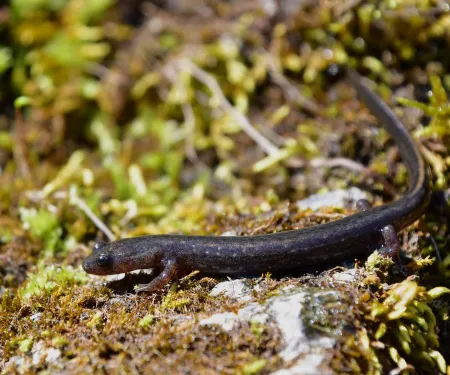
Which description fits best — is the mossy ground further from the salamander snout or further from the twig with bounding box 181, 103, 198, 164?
the salamander snout

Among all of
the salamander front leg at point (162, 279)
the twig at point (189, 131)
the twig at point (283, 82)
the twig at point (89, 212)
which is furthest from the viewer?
the twig at point (189, 131)

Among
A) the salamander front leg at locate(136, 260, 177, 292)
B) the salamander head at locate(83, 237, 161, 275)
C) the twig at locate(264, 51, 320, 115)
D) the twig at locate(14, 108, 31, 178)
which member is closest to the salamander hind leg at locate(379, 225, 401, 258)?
the salamander front leg at locate(136, 260, 177, 292)

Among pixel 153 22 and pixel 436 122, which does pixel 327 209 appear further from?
pixel 153 22

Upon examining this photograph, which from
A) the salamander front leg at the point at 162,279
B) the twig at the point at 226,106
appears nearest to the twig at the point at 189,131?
the twig at the point at 226,106

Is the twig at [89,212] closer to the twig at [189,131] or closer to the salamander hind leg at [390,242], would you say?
the twig at [189,131]

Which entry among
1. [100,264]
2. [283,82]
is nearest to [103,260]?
[100,264]
